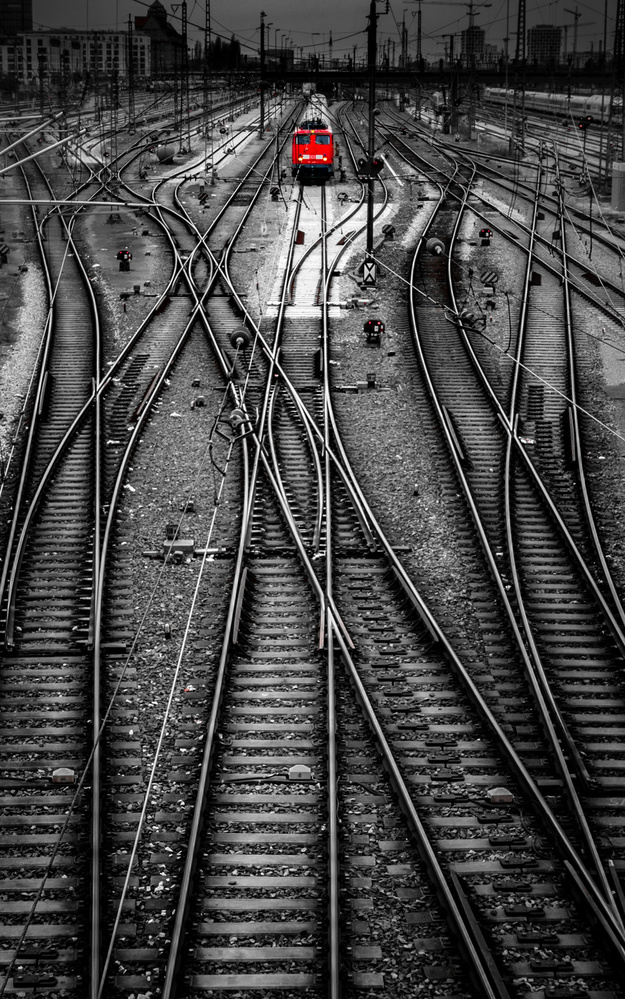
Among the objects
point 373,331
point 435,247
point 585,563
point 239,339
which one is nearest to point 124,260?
point 435,247

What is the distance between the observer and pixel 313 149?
36656 mm

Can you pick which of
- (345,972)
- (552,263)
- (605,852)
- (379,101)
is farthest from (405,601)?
(379,101)

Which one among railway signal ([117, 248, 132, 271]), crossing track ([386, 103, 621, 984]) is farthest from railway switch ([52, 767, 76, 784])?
railway signal ([117, 248, 132, 271])

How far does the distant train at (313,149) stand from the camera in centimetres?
3597

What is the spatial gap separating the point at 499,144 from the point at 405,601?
156 ft

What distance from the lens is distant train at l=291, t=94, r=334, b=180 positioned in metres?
36.0

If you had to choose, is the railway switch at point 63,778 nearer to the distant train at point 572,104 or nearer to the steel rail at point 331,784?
the steel rail at point 331,784

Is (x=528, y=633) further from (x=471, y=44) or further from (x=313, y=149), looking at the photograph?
(x=471, y=44)

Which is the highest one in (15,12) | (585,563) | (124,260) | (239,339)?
(15,12)

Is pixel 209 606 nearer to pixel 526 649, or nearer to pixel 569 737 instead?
pixel 526 649

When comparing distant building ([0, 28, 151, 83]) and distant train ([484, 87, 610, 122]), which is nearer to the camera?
distant train ([484, 87, 610, 122])

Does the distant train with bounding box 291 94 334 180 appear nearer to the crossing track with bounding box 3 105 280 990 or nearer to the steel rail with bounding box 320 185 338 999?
the crossing track with bounding box 3 105 280 990

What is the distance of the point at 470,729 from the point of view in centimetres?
880

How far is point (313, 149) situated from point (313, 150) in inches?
3.7
